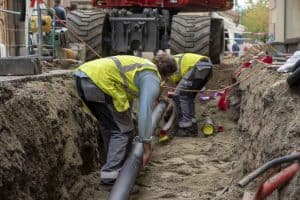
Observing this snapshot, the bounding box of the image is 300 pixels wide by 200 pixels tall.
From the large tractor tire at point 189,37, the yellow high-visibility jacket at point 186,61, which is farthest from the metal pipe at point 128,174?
the large tractor tire at point 189,37

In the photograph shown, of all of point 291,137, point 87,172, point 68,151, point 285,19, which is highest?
point 285,19

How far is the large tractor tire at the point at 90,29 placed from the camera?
10.2 metres

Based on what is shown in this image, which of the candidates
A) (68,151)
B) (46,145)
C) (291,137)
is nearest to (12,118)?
(46,145)

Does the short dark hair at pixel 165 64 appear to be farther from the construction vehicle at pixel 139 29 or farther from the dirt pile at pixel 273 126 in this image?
the construction vehicle at pixel 139 29

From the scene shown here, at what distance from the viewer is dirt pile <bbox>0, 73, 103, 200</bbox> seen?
4008mm

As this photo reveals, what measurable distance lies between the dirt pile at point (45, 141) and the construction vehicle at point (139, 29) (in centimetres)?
368

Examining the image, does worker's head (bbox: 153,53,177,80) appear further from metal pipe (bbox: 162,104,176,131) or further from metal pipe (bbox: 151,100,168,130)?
metal pipe (bbox: 162,104,176,131)

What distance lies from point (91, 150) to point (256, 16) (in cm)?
5963

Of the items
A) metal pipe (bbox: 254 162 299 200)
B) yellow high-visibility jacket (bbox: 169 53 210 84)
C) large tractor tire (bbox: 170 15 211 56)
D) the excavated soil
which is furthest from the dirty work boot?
metal pipe (bbox: 254 162 299 200)

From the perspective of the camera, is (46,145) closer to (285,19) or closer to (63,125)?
(63,125)

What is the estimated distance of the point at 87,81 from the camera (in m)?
5.71

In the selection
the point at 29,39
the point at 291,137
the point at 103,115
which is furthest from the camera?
the point at 29,39

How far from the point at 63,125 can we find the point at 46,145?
2.37 ft

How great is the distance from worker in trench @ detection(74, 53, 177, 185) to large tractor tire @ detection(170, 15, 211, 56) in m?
4.05
